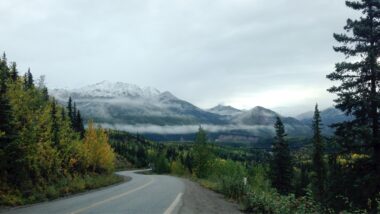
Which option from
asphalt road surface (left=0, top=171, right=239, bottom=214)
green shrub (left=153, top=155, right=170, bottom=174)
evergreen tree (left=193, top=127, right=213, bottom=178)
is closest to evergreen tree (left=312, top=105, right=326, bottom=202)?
evergreen tree (left=193, top=127, right=213, bottom=178)

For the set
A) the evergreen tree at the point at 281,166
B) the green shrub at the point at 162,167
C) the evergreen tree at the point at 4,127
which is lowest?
the green shrub at the point at 162,167

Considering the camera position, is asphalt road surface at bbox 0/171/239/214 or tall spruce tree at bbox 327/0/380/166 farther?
tall spruce tree at bbox 327/0/380/166

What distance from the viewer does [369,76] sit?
2555 cm

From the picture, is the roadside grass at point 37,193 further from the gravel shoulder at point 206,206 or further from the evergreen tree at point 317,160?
the evergreen tree at point 317,160

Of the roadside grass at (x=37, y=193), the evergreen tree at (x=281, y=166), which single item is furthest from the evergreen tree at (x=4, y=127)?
the evergreen tree at (x=281, y=166)

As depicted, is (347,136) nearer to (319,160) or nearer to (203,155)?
(319,160)

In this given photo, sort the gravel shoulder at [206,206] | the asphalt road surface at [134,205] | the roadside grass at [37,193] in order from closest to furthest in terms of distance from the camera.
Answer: the asphalt road surface at [134,205], the gravel shoulder at [206,206], the roadside grass at [37,193]

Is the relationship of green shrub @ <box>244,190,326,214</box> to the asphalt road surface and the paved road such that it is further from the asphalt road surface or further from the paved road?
the paved road

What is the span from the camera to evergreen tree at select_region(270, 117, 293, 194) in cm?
5788

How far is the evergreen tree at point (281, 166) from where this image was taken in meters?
57.9

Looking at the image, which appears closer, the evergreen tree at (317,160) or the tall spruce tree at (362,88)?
the tall spruce tree at (362,88)

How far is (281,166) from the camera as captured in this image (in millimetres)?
58375

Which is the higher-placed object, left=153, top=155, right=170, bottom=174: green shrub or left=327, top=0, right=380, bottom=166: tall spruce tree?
left=327, top=0, right=380, bottom=166: tall spruce tree

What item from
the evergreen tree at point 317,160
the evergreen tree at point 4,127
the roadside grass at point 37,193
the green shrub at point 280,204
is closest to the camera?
the green shrub at point 280,204
